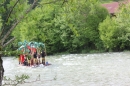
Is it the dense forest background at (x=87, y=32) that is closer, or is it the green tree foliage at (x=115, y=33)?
the green tree foliage at (x=115, y=33)

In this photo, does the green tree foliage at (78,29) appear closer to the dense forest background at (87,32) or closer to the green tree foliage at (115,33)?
the dense forest background at (87,32)

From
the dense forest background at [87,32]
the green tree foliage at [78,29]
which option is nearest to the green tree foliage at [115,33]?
Answer: the dense forest background at [87,32]

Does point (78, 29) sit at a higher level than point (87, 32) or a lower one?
higher

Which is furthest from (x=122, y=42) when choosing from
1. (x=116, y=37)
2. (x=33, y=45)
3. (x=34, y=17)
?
(x=34, y=17)

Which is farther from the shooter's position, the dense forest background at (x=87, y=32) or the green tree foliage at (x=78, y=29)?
the green tree foliage at (x=78, y=29)

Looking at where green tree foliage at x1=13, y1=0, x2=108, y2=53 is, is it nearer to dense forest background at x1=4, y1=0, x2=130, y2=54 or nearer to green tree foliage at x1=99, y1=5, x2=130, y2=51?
dense forest background at x1=4, y1=0, x2=130, y2=54

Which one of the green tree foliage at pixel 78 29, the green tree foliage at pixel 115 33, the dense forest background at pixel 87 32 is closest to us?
the green tree foliage at pixel 115 33

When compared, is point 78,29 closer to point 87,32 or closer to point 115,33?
point 87,32

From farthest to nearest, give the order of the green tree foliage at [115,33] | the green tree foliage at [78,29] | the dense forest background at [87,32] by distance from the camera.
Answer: the green tree foliage at [78,29], the dense forest background at [87,32], the green tree foliage at [115,33]

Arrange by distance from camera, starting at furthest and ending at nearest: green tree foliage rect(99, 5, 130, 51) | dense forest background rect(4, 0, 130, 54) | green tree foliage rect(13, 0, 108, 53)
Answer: green tree foliage rect(13, 0, 108, 53), dense forest background rect(4, 0, 130, 54), green tree foliage rect(99, 5, 130, 51)

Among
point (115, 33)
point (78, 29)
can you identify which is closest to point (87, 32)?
point (78, 29)

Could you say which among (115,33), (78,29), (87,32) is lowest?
(115,33)

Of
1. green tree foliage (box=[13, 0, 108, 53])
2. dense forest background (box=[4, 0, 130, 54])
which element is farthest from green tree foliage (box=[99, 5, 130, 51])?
green tree foliage (box=[13, 0, 108, 53])

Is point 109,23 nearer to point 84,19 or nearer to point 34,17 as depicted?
A: point 84,19
